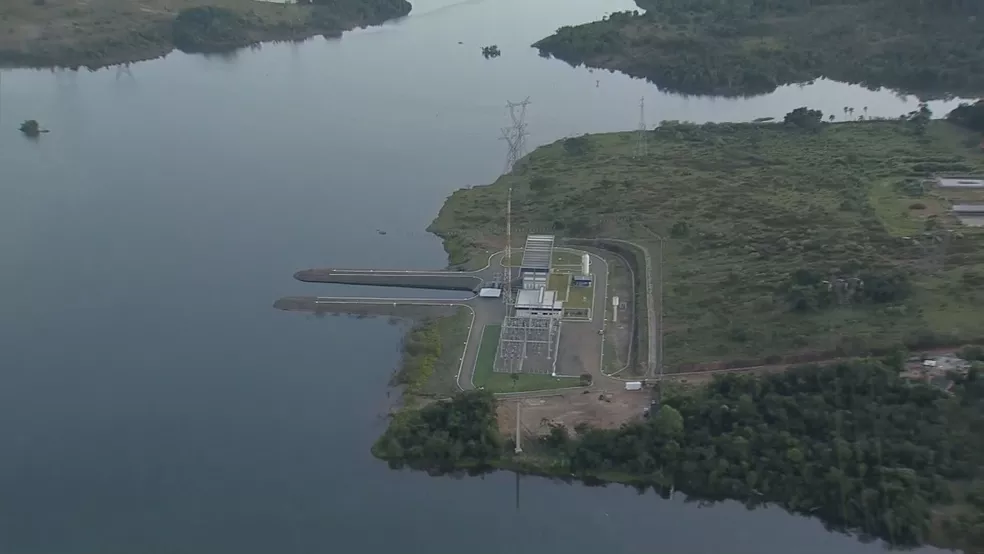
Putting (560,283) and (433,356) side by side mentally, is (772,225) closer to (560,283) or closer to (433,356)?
(560,283)

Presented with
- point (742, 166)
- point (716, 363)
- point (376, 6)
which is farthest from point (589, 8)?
point (716, 363)

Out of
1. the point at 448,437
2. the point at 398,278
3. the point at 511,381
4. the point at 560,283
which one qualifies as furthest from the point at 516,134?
the point at 448,437

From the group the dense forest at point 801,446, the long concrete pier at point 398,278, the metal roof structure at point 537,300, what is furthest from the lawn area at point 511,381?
the long concrete pier at point 398,278

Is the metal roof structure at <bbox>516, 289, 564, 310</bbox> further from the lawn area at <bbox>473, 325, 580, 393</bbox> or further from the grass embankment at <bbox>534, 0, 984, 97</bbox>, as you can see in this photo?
the grass embankment at <bbox>534, 0, 984, 97</bbox>

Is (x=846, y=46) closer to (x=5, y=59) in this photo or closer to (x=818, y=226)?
(x=818, y=226)

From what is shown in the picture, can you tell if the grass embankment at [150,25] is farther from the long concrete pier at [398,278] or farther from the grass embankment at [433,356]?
the grass embankment at [433,356]

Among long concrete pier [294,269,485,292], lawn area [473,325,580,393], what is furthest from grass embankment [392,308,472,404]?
long concrete pier [294,269,485,292]
